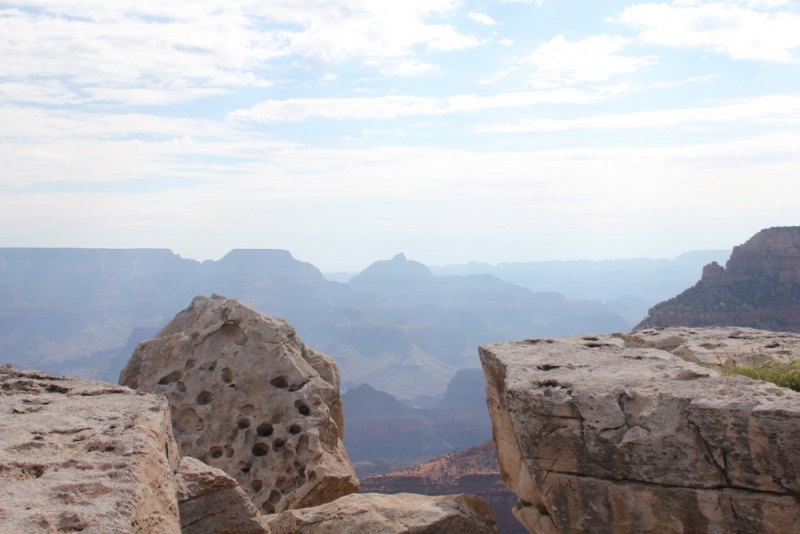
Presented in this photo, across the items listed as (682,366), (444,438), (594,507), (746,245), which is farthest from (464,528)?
(444,438)

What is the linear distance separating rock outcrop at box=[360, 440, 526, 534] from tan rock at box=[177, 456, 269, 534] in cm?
2513

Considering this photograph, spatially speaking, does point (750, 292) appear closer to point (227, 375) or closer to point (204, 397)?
point (227, 375)

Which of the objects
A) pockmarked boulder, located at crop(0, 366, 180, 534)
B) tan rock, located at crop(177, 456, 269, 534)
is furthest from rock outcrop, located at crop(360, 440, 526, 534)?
pockmarked boulder, located at crop(0, 366, 180, 534)

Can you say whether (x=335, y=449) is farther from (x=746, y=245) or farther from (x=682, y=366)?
(x=746, y=245)

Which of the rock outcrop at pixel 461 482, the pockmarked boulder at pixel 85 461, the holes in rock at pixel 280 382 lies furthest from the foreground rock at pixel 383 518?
the rock outcrop at pixel 461 482

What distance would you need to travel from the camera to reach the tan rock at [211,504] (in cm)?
640

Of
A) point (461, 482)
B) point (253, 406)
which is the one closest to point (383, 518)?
point (253, 406)

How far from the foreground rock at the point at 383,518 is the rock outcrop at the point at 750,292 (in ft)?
131

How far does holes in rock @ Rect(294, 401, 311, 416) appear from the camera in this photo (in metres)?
9.79

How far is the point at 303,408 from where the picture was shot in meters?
9.84

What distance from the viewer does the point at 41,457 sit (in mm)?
5031

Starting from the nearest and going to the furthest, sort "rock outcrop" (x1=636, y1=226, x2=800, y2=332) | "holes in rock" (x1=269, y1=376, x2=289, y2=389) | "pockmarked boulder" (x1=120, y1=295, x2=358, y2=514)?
"pockmarked boulder" (x1=120, y1=295, x2=358, y2=514), "holes in rock" (x1=269, y1=376, x2=289, y2=389), "rock outcrop" (x1=636, y1=226, x2=800, y2=332)

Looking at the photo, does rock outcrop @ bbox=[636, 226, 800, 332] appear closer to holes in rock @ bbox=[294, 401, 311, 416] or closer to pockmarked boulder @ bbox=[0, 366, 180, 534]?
holes in rock @ bbox=[294, 401, 311, 416]

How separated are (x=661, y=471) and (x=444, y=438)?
3933 inches
